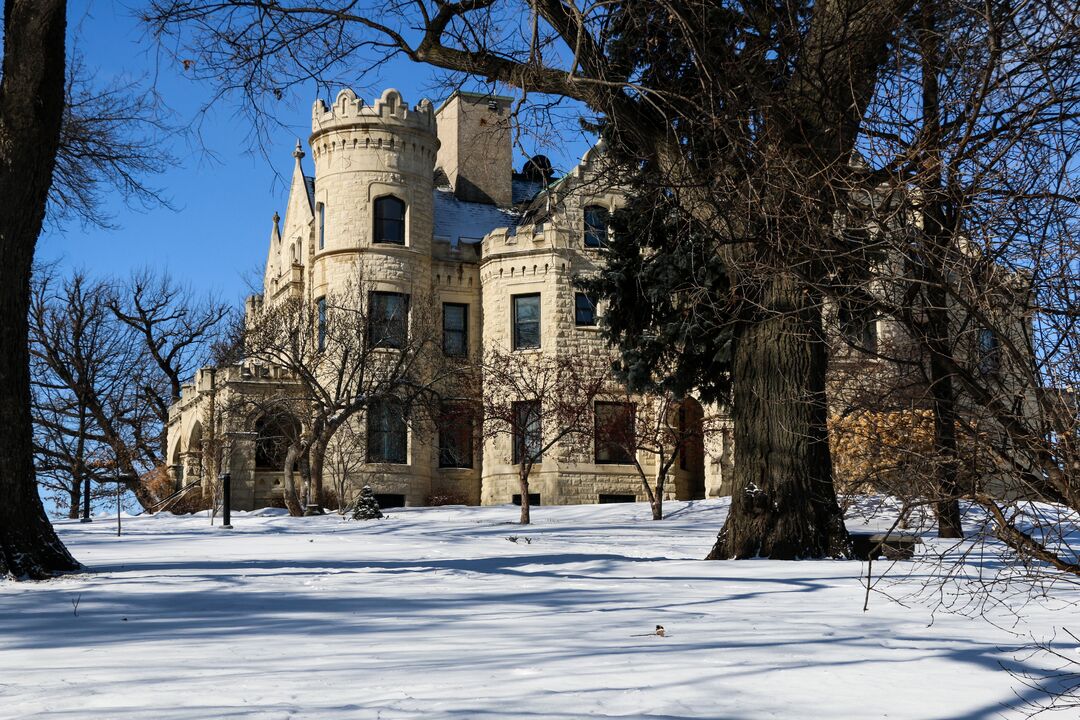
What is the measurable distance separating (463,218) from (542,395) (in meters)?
12.0

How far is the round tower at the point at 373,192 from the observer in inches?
1388

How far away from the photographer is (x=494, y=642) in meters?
6.12

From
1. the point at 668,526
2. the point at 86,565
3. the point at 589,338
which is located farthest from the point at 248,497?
the point at 86,565

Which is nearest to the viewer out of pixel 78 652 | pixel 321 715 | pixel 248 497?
pixel 321 715

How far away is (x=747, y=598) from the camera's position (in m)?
8.30

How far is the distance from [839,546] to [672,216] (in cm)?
371

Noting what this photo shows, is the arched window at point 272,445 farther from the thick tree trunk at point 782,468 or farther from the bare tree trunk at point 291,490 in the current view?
the thick tree trunk at point 782,468

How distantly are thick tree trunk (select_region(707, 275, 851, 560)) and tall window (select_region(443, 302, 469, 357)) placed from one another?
25129 millimetres

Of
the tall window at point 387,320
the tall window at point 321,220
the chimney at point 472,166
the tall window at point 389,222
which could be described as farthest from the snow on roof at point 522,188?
the tall window at point 387,320

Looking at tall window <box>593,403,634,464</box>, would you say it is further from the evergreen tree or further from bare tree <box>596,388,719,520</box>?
the evergreen tree

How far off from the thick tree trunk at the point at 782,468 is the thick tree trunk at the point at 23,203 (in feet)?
20.9

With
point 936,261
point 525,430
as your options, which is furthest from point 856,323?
point 525,430

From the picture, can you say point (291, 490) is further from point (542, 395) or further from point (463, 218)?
point (463, 218)

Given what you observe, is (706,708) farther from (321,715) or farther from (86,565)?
(86,565)
